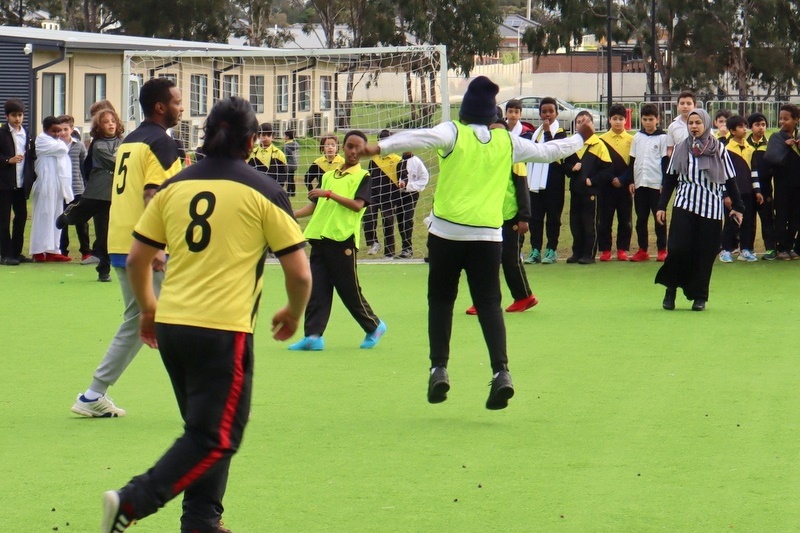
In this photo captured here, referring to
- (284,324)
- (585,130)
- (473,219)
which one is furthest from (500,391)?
(284,324)

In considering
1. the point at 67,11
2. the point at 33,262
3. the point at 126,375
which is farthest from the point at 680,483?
the point at 67,11

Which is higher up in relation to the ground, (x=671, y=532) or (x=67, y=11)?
(x=67, y=11)

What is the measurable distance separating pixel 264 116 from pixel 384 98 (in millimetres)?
2514

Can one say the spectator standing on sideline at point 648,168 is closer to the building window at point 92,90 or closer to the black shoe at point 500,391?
the black shoe at point 500,391

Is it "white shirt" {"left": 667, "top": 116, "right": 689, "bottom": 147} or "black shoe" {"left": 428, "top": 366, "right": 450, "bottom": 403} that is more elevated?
"white shirt" {"left": 667, "top": 116, "right": 689, "bottom": 147}

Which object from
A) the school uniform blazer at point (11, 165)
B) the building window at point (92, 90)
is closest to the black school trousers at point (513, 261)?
the school uniform blazer at point (11, 165)

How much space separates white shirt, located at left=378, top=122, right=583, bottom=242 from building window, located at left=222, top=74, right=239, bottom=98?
40.3ft

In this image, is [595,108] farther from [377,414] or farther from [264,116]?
[377,414]

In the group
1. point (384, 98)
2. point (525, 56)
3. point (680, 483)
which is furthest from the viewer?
point (525, 56)

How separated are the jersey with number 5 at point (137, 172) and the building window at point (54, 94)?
25.2m

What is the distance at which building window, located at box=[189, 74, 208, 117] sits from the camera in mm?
18812

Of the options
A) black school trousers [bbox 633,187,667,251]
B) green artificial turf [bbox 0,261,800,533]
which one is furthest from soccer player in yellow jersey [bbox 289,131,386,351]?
black school trousers [bbox 633,187,667,251]

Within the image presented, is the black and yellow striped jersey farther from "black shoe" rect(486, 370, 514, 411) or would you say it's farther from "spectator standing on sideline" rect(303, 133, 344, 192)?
"spectator standing on sideline" rect(303, 133, 344, 192)

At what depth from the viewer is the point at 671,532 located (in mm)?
5203
